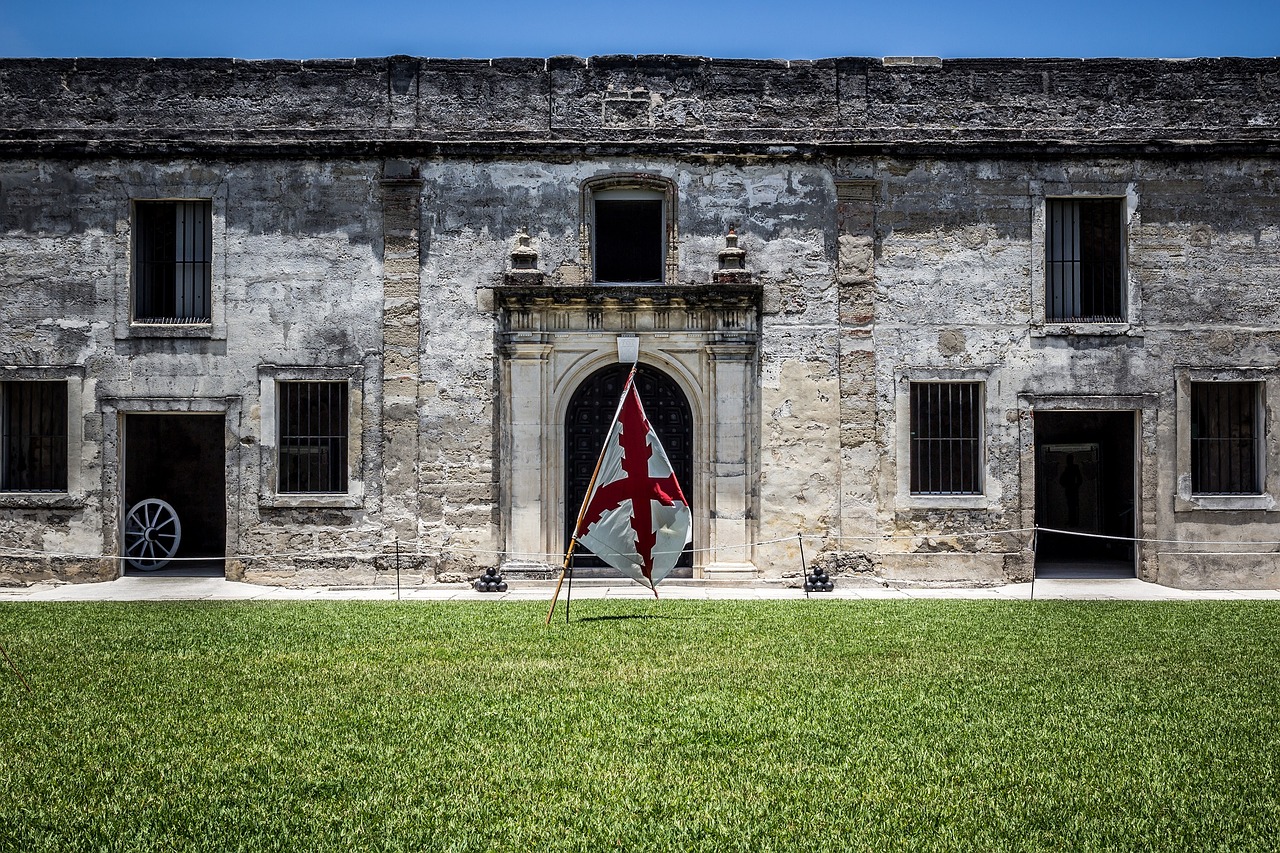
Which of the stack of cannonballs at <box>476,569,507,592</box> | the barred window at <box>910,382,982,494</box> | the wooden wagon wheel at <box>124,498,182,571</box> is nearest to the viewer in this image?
the stack of cannonballs at <box>476,569,507,592</box>

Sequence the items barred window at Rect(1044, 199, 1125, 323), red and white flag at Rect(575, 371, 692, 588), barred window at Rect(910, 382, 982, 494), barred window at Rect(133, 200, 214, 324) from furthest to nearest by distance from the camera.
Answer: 1. barred window at Rect(133, 200, 214, 324)
2. barred window at Rect(1044, 199, 1125, 323)
3. barred window at Rect(910, 382, 982, 494)
4. red and white flag at Rect(575, 371, 692, 588)

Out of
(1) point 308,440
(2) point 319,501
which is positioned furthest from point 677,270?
(2) point 319,501

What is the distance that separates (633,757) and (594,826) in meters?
1.08

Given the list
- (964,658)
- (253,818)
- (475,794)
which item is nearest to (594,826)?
(475,794)

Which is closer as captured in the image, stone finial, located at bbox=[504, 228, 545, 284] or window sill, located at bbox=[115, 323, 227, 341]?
stone finial, located at bbox=[504, 228, 545, 284]

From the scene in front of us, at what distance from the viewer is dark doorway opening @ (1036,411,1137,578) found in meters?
19.4

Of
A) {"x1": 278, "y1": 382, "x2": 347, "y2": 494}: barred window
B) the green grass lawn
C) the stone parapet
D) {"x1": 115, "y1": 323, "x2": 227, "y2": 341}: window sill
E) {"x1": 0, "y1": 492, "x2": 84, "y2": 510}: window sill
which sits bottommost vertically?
the green grass lawn

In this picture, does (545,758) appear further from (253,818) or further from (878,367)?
(878,367)

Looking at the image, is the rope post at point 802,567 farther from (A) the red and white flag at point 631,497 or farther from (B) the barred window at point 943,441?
(A) the red and white flag at point 631,497

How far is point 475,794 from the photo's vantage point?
5223mm

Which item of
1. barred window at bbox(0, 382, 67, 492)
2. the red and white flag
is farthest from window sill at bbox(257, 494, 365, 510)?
the red and white flag

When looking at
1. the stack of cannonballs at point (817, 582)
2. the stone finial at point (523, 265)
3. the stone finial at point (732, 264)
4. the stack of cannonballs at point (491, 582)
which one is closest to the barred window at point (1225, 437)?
the stack of cannonballs at point (817, 582)

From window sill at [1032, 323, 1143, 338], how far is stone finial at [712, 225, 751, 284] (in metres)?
4.13

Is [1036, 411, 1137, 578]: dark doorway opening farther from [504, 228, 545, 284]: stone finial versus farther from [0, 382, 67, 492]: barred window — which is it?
[0, 382, 67, 492]: barred window
